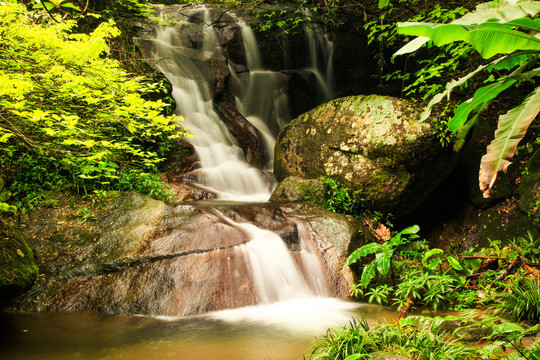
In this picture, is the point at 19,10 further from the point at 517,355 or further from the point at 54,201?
the point at 517,355

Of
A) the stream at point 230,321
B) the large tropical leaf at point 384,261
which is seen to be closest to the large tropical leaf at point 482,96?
the large tropical leaf at point 384,261

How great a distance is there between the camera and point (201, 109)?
32.8ft

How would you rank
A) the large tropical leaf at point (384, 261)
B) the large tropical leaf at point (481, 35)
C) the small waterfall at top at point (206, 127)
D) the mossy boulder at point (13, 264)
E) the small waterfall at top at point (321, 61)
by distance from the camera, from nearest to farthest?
1. the large tropical leaf at point (481, 35)
2. the large tropical leaf at point (384, 261)
3. the mossy boulder at point (13, 264)
4. the small waterfall at top at point (206, 127)
5. the small waterfall at top at point (321, 61)

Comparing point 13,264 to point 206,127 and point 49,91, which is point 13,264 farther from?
point 206,127

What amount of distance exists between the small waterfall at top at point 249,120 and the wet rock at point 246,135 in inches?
9.7

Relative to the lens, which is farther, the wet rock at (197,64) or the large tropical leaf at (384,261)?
the wet rock at (197,64)

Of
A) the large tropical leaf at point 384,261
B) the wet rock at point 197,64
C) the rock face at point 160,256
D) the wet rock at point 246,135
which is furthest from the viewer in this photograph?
the wet rock at point 197,64

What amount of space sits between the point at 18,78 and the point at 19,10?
1128mm

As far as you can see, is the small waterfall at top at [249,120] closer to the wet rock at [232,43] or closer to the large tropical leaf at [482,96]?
the wet rock at [232,43]

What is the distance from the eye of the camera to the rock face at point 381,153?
588cm

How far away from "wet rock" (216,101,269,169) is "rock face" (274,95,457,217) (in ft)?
10.7

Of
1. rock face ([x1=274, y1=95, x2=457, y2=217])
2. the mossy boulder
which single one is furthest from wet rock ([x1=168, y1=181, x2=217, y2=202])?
the mossy boulder

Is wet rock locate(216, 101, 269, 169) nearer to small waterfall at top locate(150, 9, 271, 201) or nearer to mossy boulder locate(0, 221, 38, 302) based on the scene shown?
small waterfall at top locate(150, 9, 271, 201)

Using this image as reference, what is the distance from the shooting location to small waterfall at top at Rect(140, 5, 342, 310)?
445 centimetres
